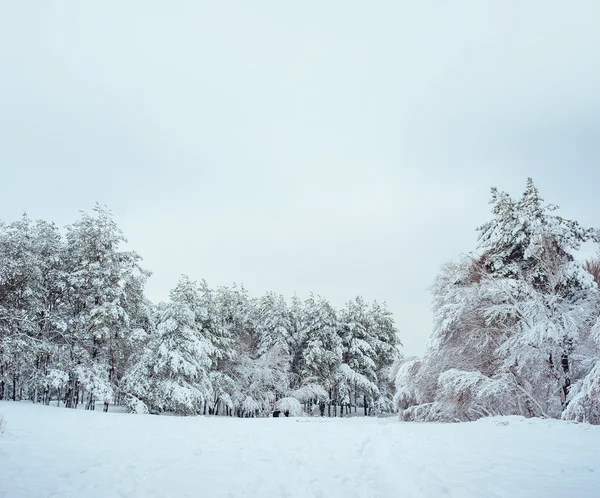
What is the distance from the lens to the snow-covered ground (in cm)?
578

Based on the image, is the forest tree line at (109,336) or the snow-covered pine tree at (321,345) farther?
the snow-covered pine tree at (321,345)

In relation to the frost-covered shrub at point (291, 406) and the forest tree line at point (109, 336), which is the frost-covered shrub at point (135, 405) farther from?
the frost-covered shrub at point (291, 406)

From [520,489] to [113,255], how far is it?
84.3 feet

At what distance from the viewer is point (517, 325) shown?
58.1 ft

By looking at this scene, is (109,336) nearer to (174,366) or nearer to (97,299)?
(97,299)

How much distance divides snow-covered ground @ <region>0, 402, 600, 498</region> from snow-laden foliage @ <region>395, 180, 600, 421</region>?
5115 mm

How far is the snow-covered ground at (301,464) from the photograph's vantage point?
227 inches

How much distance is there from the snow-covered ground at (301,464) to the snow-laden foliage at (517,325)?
512cm

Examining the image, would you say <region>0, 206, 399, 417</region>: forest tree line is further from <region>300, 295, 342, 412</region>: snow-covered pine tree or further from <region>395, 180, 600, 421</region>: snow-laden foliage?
<region>395, 180, 600, 421</region>: snow-laden foliage

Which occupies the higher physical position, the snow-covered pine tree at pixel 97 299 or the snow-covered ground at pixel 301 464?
the snow-covered pine tree at pixel 97 299

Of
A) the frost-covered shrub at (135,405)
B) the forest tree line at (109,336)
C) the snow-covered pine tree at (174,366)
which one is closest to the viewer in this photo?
the forest tree line at (109,336)

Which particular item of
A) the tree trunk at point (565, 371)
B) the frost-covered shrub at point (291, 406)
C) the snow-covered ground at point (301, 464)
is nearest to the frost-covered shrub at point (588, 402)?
the snow-covered ground at point (301, 464)

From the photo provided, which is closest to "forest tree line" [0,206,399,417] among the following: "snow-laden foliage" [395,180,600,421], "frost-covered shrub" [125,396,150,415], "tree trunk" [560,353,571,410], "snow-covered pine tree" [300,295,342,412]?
"frost-covered shrub" [125,396,150,415]

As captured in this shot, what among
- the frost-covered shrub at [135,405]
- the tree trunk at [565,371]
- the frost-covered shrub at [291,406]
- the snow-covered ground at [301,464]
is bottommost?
the frost-covered shrub at [291,406]
